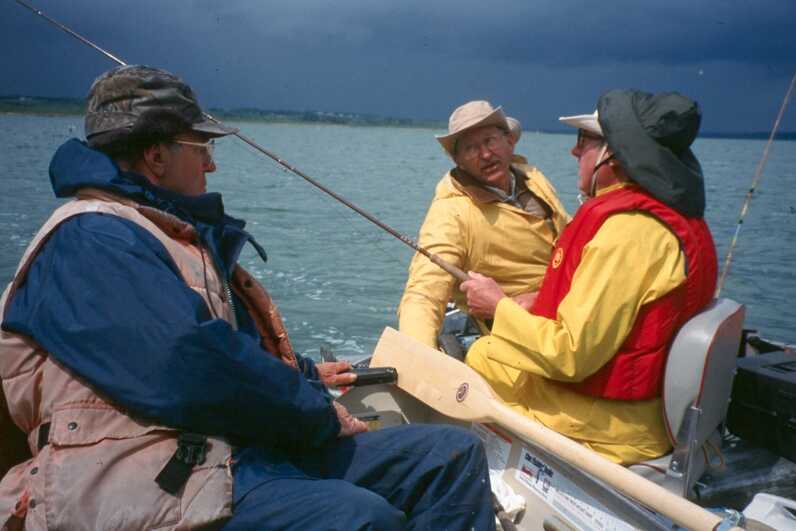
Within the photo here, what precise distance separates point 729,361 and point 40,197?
59.6ft

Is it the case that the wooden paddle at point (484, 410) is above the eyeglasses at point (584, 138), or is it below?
below

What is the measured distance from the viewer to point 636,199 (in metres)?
2.47

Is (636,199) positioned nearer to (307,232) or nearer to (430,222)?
(430,222)

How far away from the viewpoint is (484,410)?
2830 millimetres

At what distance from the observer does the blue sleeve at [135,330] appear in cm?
177

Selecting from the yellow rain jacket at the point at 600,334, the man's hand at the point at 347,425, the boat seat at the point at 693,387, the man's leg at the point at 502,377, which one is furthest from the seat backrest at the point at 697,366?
the man's hand at the point at 347,425

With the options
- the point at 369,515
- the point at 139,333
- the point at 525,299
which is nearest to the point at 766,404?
the point at 525,299

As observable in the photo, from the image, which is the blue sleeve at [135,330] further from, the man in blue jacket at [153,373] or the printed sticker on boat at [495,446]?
the printed sticker on boat at [495,446]

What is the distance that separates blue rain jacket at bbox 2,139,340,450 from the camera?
5.82 ft

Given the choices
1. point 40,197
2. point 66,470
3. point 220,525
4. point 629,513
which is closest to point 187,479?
point 220,525

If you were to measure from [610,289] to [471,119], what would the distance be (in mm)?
1825

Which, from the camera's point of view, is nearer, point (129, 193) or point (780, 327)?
point (129, 193)

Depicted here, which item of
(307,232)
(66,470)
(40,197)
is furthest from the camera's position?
(40,197)

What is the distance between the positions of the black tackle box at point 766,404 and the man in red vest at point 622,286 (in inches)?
35.9
